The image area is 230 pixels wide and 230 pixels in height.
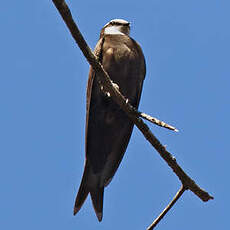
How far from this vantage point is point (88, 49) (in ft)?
14.1

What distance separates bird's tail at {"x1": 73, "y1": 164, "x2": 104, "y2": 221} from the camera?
6.05 meters

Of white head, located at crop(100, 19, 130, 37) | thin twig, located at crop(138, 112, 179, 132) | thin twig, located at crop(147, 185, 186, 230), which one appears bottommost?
thin twig, located at crop(147, 185, 186, 230)

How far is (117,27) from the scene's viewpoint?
7.73 m

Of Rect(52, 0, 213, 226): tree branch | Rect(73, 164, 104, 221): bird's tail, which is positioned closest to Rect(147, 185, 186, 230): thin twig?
Rect(52, 0, 213, 226): tree branch

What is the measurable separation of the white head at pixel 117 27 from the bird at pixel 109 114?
65cm

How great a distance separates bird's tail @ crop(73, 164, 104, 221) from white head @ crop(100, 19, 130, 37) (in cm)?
219

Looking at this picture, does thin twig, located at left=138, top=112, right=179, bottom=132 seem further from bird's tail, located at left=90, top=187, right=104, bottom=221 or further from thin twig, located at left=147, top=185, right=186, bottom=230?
bird's tail, located at left=90, top=187, right=104, bottom=221

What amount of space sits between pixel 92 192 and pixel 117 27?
8.46 feet

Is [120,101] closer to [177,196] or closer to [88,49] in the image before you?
[88,49]

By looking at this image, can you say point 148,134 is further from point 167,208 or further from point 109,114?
point 109,114

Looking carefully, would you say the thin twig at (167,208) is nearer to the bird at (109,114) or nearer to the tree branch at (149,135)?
the tree branch at (149,135)

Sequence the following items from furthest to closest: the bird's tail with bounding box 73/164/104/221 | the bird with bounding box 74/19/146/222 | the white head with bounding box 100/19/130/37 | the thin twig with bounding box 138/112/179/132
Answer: the white head with bounding box 100/19/130/37 → the bird with bounding box 74/19/146/222 → the bird's tail with bounding box 73/164/104/221 → the thin twig with bounding box 138/112/179/132

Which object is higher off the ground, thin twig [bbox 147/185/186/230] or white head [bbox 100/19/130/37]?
white head [bbox 100/19/130/37]

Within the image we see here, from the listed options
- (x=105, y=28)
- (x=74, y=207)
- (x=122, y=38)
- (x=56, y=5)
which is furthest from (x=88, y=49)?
(x=105, y=28)
